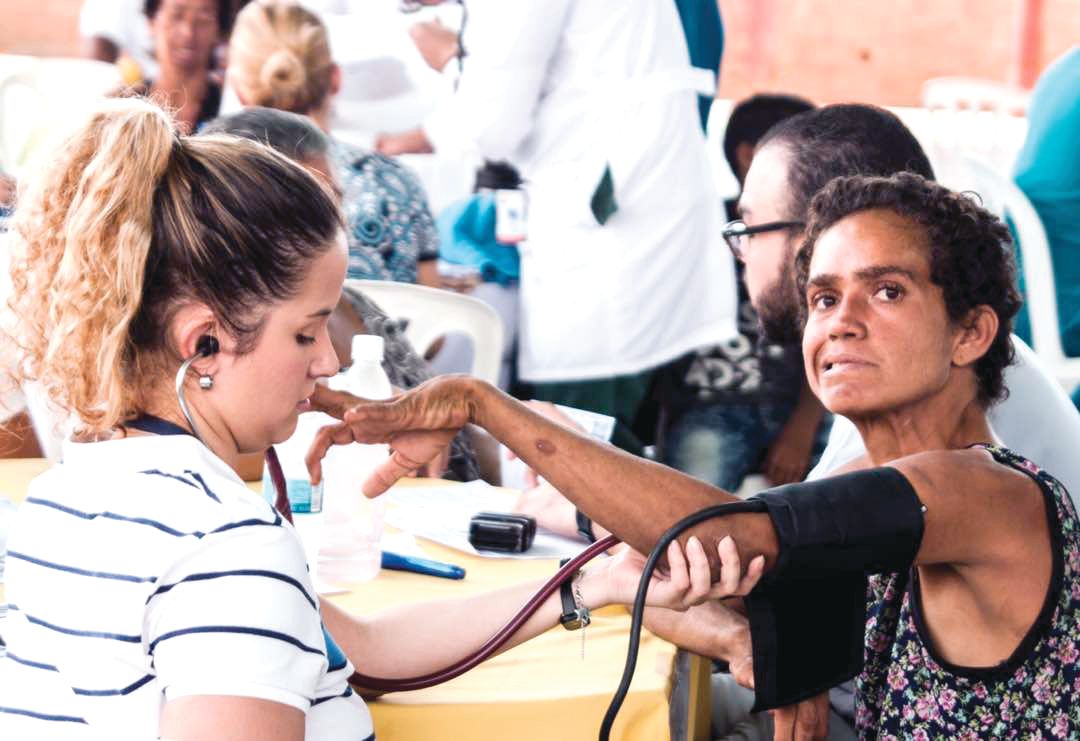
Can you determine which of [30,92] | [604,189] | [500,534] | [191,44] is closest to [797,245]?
[500,534]

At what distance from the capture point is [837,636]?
125 cm

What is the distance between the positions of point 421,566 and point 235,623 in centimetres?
77

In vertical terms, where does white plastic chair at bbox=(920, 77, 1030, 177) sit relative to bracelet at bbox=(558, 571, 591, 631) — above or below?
above

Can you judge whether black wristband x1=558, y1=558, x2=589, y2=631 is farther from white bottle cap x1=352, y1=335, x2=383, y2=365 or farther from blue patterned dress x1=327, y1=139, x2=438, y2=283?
blue patterned dress x1=327, y1=139, x2=438, y2=283

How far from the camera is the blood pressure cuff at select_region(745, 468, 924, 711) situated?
119 cm

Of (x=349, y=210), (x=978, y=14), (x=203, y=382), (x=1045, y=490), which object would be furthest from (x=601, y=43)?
(x=978, y=14)

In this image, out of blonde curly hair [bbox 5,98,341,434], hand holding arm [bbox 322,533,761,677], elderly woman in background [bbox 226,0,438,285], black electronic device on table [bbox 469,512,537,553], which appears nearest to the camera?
blonde curly hair [bbox 5,98,341,434]

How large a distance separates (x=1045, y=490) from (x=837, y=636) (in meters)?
0.31

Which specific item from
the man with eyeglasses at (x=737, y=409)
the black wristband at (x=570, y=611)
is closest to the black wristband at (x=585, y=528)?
the black wristband at (x=570, y=611)

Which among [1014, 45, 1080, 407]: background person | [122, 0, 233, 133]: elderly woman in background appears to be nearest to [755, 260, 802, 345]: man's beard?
[1014, 45, 1080, 407]: background person

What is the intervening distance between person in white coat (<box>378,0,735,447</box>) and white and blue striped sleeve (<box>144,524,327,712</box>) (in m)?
2.60

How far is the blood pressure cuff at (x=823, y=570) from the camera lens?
1.19m

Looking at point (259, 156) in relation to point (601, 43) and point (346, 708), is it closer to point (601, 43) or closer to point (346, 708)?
point (346, 708)

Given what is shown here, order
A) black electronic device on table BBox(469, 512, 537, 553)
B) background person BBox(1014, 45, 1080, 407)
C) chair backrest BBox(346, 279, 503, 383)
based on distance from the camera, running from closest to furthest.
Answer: black electronic device on table BBox(469, 512, 537, 553) < chair backrest BBox(346, 279, 503, 383) < background person BBox(1014, 45, 1080, 407)
